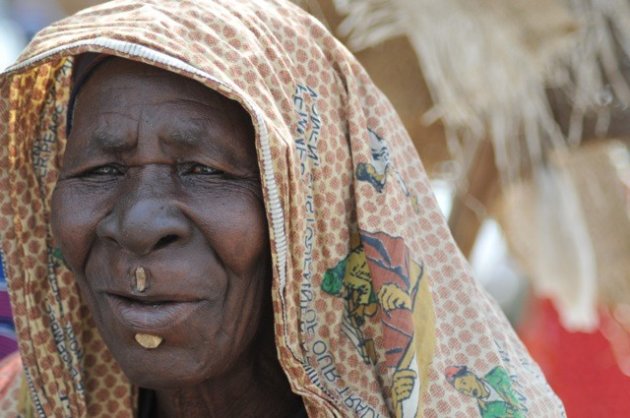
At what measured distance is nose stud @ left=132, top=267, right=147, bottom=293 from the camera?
1.88 meters

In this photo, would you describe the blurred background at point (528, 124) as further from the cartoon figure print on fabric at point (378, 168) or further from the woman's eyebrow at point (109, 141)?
the cartoon figure print on fabric at point (378, 168)

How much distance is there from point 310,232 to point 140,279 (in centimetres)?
33

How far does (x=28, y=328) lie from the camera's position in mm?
2221

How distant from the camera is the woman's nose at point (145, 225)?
6.07 feet

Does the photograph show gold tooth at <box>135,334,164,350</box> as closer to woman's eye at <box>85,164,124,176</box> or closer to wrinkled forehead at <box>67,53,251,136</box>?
woman's eye at <box>85,164,124,176</box>

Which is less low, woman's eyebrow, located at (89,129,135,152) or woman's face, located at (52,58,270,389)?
woman's eyebrow, located at (89,129,135,152)

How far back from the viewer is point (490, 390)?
2.05 m

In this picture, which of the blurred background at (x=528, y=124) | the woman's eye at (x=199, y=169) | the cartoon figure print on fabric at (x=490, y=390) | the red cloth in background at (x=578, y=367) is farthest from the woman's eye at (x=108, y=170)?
the red cloth in background at (x=578, y=367)

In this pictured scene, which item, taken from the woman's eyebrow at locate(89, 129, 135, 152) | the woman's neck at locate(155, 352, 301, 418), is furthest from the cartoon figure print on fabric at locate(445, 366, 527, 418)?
the woman's eyebrow at locate(89, 129, 135, 152)

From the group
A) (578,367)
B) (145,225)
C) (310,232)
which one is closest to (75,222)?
(145,225)

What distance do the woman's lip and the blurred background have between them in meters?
0.93

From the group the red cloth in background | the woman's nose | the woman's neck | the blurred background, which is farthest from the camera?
the red cloth in background

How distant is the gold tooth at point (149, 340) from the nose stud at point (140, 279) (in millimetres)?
93

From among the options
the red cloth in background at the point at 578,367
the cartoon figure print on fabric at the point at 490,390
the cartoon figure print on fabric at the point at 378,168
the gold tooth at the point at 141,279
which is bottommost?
the red cloth in background at the point at 578,367
